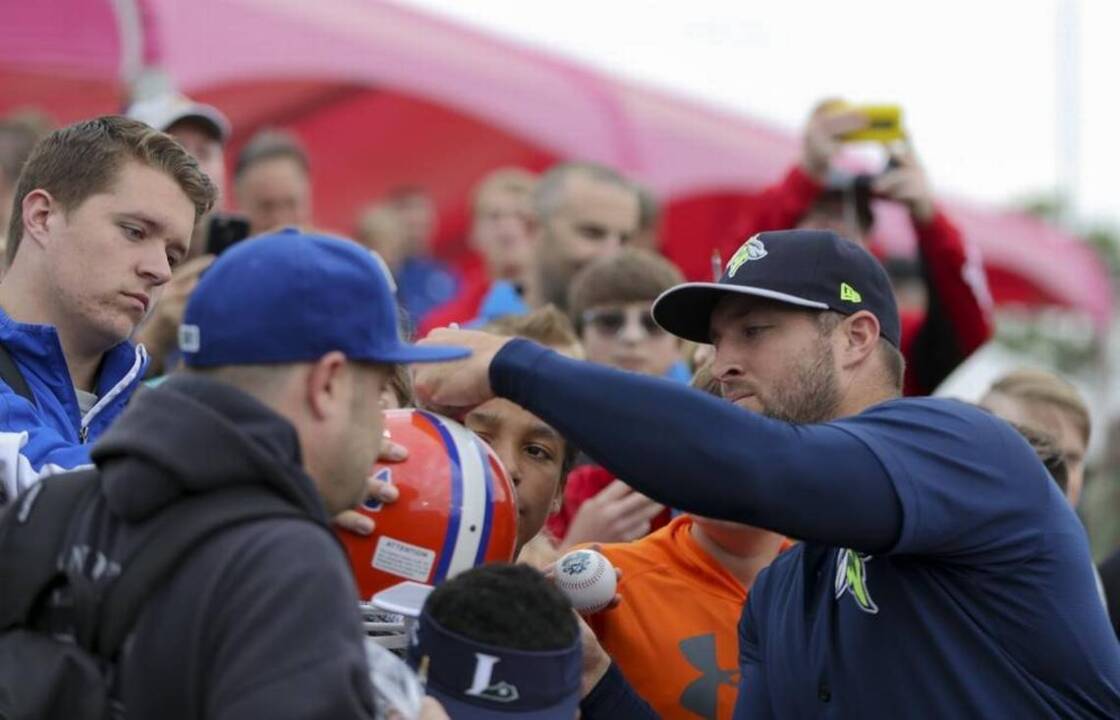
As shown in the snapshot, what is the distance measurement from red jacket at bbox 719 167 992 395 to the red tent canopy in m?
2.27

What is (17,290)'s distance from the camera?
3.84 metres

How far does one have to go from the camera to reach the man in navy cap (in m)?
3.25

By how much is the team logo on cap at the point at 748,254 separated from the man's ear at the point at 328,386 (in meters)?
1.49

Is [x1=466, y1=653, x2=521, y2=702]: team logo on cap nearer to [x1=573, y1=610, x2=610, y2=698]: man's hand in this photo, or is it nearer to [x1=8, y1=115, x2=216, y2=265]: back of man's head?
[x1=573, y1=610, x2=610, y2=698]: man's hand

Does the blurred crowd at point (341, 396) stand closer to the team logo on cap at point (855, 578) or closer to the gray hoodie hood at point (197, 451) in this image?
the gray hoodie hood at point (197, 451)

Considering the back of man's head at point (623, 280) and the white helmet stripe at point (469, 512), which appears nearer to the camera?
the white helmet stripe at point (469, 512)

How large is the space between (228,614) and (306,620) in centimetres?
12

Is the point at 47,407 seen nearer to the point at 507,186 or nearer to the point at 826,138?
the point at 826,138

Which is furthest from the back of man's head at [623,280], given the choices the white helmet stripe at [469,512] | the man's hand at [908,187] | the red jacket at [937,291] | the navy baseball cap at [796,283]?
the white helmet stripe at [469,512]

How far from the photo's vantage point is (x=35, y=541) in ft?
8.95

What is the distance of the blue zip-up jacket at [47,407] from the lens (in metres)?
3.34

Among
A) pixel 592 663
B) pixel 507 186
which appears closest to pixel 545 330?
pixel 592 663

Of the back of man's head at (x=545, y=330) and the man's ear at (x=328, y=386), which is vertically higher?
the man's ear at (x=328, y=386)

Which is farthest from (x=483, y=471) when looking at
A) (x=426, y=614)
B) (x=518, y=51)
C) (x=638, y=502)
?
(x=518, y=51)
